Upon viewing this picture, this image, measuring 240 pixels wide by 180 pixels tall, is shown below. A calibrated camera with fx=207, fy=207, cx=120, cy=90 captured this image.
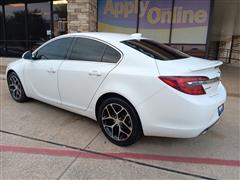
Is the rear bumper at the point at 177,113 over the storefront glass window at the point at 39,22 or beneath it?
beneath

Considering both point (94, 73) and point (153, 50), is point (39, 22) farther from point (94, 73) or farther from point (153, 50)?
point (153, 50)

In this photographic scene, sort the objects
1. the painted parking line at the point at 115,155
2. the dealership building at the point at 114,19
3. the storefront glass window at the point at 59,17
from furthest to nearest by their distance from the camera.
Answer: the storefront glass window at the point at 59,17 → the dealership building at the point at 114,19 → the painted parking line at the point at 115,155

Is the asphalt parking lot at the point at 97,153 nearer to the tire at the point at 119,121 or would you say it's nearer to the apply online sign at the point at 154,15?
the tire at the point at 119,121

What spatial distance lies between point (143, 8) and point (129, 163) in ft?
25.1

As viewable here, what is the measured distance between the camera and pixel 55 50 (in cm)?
380

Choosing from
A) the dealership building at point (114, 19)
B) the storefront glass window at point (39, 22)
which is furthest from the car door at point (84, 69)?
the storefront glass window at point (39, 22)

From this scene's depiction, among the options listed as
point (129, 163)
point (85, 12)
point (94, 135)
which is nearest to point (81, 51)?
point (94, 135)

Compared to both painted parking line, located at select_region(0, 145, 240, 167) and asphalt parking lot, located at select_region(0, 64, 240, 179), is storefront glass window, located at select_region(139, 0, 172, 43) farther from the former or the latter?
painted parking line, located at select_region(0, 145, 240, 167)

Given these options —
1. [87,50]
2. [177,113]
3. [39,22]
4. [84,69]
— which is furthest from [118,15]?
[177,113]

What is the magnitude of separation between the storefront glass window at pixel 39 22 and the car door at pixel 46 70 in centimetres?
682

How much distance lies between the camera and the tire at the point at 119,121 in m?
2.76

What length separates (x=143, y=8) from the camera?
8.81 meters

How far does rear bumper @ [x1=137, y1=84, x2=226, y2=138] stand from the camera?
2400 mm

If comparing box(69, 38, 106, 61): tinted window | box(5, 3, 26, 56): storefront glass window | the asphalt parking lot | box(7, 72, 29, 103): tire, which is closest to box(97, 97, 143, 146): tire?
the asphalt parking lot
